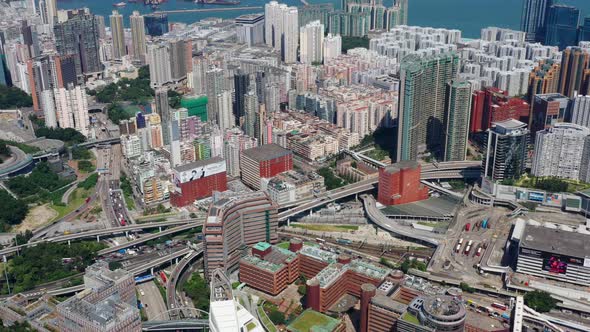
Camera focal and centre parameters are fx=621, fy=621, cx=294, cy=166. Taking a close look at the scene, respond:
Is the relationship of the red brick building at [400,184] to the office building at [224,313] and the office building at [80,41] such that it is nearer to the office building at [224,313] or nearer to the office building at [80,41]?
the office building at [224,313]

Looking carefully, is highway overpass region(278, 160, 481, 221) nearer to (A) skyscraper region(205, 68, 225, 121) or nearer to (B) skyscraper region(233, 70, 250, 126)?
(B) skyscraper region(233, 70, 250, 126)

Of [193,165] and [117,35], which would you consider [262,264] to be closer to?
[193,165]

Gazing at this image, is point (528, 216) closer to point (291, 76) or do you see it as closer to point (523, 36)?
point (291, 76)

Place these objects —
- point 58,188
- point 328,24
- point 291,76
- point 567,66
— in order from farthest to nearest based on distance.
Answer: point 328,24 → point 291,76 → point 567,66 → point 58,188

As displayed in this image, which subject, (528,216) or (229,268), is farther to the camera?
(528,216)

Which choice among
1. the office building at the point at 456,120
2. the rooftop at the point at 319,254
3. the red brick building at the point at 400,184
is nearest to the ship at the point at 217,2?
the office building at the point at 456,120

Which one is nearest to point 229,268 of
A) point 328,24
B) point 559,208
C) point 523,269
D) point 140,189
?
point 140,189
